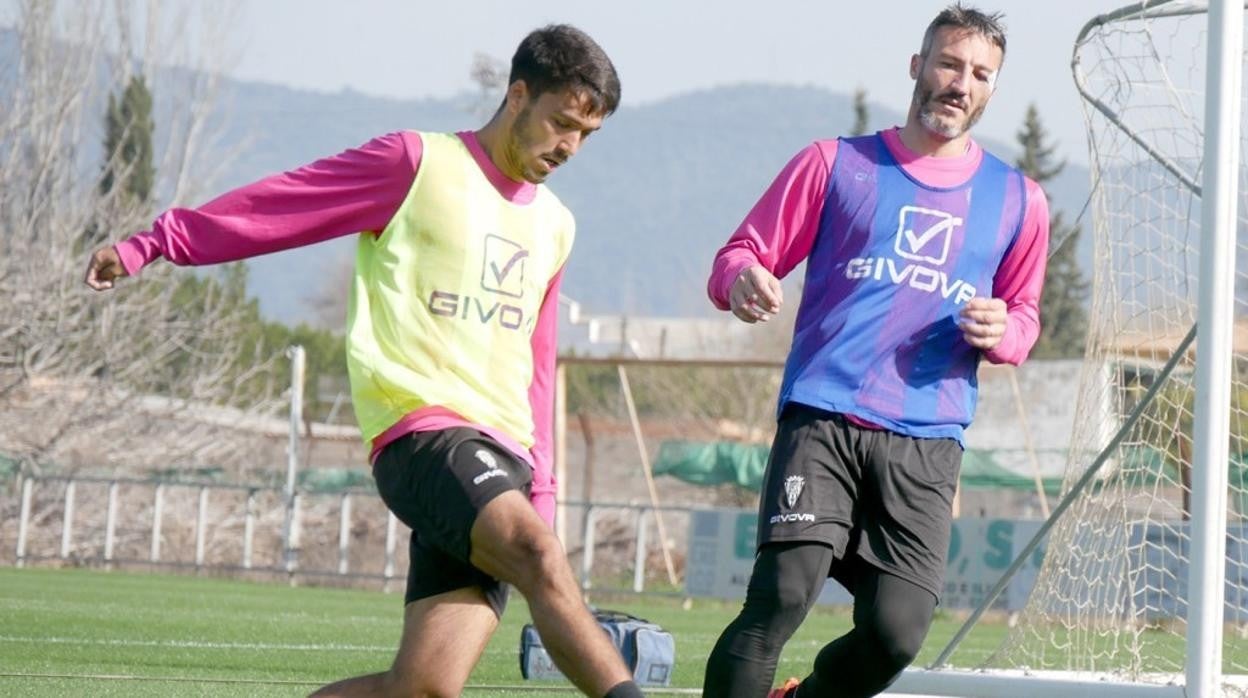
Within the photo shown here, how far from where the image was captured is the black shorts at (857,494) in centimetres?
538

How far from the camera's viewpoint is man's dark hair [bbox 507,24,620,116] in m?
5.12

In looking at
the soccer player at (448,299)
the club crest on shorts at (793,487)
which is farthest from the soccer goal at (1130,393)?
the soccer player at (448,299)

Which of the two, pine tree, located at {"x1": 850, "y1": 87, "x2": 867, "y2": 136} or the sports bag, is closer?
the sports bag

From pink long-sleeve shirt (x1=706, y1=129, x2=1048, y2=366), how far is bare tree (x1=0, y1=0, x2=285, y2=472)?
21441mm

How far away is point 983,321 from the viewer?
5.34 metres

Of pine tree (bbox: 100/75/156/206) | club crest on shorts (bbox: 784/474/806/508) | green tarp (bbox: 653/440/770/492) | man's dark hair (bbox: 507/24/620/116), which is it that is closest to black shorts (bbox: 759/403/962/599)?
club crest on shorts (bbox: 784/474/806/508)

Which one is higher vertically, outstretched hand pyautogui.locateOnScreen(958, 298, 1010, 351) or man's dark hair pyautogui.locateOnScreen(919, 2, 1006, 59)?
man's dark hair pyautogui.locateOnScreen(919, 2, 1006, 59)

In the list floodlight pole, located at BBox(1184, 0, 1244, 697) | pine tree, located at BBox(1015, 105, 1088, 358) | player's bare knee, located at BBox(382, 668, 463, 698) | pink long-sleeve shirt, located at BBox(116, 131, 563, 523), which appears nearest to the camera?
player's bare knee, located at BBox(382, 668, 463, 698)

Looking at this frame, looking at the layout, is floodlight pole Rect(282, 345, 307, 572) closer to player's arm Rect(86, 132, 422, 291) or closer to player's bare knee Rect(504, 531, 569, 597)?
player's arm Rect(86, 132, 422, 291)

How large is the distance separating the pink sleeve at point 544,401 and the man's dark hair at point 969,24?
1.27 metres

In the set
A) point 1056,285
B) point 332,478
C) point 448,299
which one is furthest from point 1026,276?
point 1056,285

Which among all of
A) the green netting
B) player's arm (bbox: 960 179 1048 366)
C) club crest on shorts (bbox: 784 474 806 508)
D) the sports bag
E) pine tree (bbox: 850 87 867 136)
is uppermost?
pine tree (bbox: 850 87 867 136)

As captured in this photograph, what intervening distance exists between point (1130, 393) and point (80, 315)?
22207mm

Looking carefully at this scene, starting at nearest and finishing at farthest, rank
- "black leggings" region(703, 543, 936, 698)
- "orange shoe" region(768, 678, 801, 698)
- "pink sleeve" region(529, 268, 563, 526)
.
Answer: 1. "pink sleeve" region(529, 268, 563, 526)
2. "black leggings" region(703, 543, 936, 698)
3. "orange shoe" region(768, 678, 801, 698)
